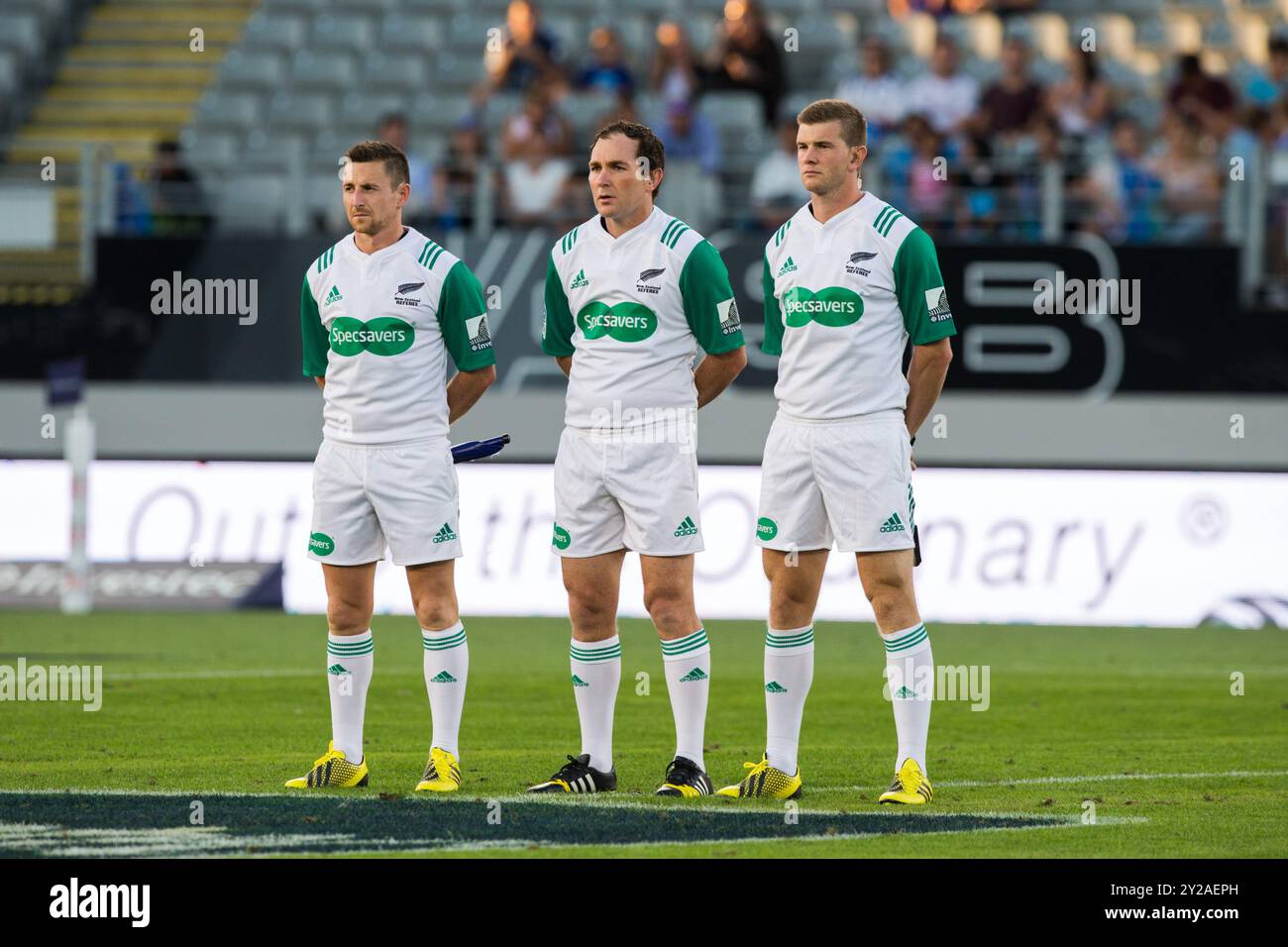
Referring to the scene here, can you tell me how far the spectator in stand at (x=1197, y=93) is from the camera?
1792 cm

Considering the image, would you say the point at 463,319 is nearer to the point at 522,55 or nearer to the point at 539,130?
the point at 539,130

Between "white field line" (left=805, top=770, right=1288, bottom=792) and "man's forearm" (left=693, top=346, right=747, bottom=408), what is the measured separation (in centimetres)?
157

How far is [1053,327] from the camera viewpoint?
644 inches

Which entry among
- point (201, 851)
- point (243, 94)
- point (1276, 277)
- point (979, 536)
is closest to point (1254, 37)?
point (1276, 277)

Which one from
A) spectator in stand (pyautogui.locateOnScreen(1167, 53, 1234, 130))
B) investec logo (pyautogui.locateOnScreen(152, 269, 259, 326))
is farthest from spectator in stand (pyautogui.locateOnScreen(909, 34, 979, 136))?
investec logo (pyautogui.locateOnScreen(152, 269, 259, 326))

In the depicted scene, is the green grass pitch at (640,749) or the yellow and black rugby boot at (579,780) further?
the yellow and black rugby boot at (579,780)

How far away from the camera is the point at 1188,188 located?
16828 mm

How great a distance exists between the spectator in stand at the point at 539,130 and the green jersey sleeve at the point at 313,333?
383 inches

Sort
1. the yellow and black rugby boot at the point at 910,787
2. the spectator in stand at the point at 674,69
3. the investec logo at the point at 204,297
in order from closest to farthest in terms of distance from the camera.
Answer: the yellow and black rugby boot at the point at 910,787 < the investec logo at the point at 204,297 < the spectator in stand at the point at 674,69

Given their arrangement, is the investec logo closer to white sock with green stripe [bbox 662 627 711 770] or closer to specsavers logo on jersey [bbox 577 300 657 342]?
specsavers logo on jersey [bbox 577 300 657 342]

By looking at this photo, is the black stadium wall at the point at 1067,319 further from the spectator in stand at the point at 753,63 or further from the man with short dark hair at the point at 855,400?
the man with short dark hair at the point at 855,400

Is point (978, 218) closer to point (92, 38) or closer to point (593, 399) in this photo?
point (593, 399)

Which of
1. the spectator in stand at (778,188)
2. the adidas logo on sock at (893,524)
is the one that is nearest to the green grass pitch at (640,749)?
the adidas logo on sock at (893,524)

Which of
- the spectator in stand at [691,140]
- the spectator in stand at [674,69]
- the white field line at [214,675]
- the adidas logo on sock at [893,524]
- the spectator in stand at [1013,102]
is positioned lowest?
the white field line at [214,675]
